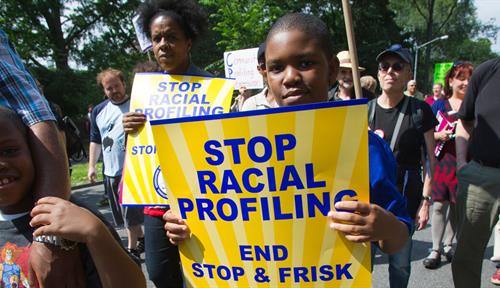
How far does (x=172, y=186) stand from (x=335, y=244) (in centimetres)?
54

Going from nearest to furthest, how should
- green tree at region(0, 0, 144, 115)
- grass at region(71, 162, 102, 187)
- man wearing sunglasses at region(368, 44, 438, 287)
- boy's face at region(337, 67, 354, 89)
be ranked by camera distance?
1. man wearing sunglasses at region(368, 44, 438, 287)
2. boy's face at region(337, 67, 354, 89)
3. grass at region(71, 162, 102, 187)
4. green tree at region(0, 0, 144, 115)

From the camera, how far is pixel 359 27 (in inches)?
1079

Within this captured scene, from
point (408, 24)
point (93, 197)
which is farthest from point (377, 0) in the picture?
point (93, 197)

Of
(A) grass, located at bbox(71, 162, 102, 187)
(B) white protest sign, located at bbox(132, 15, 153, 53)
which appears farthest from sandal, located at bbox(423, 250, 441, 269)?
(A) grass, located at bbox(71, 162, 102, 187)

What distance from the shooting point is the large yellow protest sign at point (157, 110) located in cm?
223

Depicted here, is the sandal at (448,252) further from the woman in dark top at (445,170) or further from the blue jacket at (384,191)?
the blue jacket at (384,191)

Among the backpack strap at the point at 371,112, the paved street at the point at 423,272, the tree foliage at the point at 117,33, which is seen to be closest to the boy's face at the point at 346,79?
the backpack strap at the point at 371,112

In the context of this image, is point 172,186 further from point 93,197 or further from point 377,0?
point 377,0

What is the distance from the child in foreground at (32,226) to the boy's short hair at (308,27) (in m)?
0.86

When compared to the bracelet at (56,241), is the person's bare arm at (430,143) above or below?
below

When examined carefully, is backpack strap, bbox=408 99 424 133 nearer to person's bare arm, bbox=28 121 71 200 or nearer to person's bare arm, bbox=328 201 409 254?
→ person's bare arm, bbox=328 201 409 254

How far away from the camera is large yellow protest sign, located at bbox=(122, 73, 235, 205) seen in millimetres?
2234

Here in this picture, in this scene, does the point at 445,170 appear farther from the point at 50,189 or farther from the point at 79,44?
the point at 79,44

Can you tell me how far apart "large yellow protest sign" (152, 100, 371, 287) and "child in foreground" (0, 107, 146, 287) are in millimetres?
251
